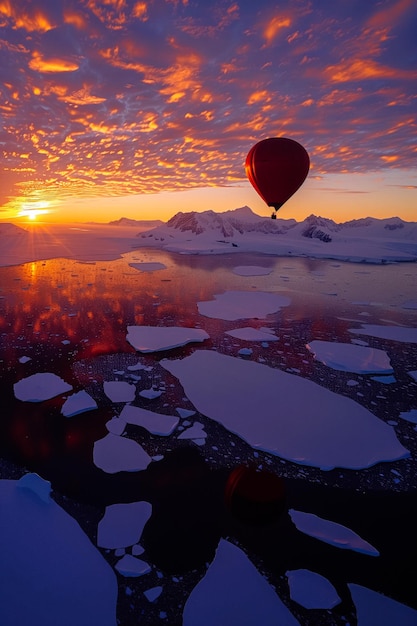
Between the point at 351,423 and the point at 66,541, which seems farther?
the point at 351,423

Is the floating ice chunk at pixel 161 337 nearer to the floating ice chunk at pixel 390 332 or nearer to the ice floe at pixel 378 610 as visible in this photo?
the floating ice chunk at pixel 390 332

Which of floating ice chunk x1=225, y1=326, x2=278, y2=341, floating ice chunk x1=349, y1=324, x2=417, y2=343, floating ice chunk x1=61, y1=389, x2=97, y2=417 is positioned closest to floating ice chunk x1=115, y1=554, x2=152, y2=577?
floating ice chunk x1=61, y1=389, x2=97, y2=417

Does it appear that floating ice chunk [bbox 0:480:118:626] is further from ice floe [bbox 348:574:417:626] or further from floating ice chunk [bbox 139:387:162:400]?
floating ice chunk [bbox 139:387:162:400]

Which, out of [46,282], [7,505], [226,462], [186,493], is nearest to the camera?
[7,505]

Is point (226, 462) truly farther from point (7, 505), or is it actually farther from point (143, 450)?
point (7, 505)

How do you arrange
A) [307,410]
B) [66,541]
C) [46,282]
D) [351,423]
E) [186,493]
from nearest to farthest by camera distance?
[66,541] < [186,493] < [351,423] < [307,410] < [46,282]

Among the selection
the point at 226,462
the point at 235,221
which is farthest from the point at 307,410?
the point at 235,221
